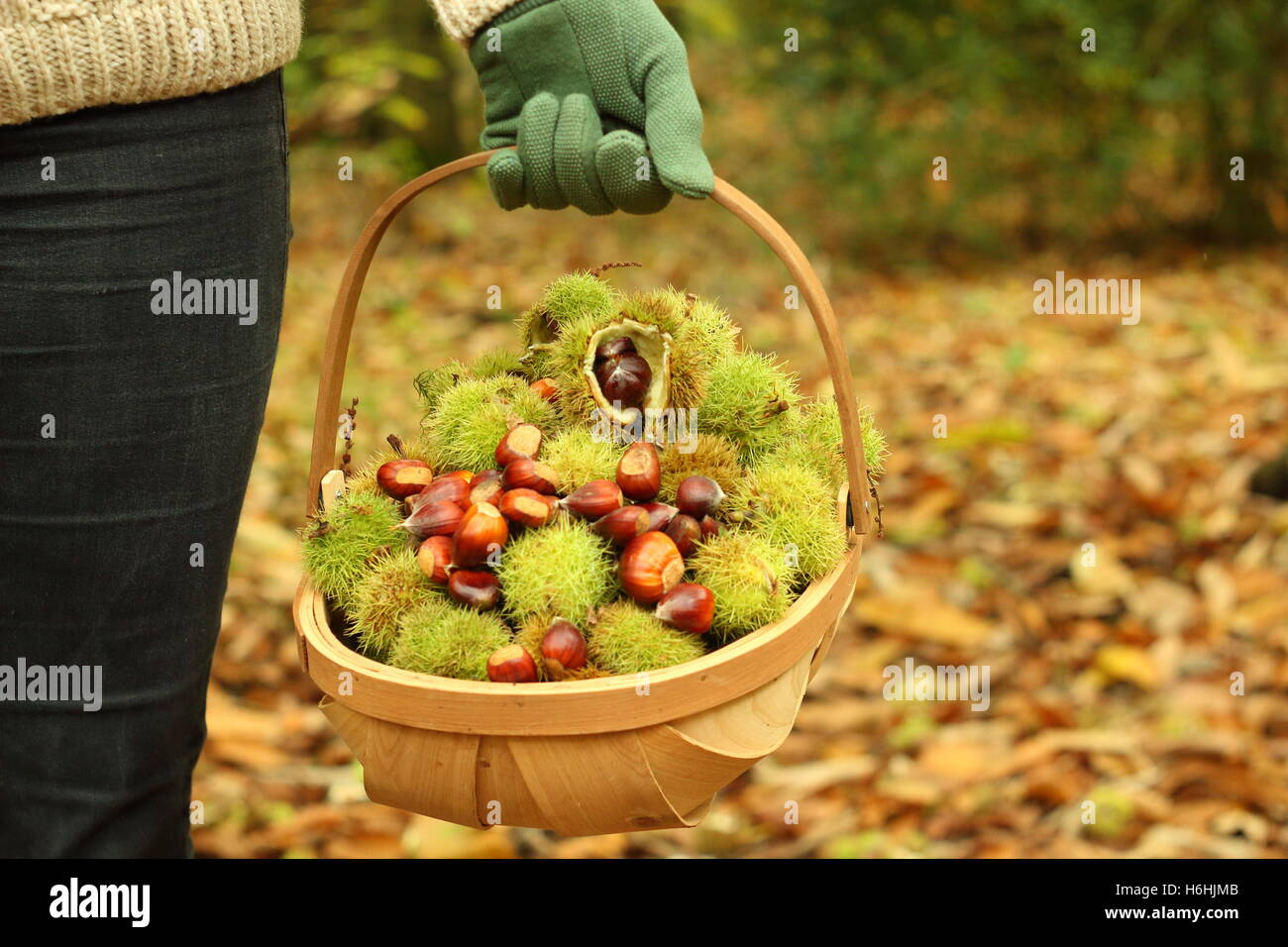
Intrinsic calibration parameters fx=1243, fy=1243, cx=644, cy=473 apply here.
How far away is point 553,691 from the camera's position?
3.81 ft

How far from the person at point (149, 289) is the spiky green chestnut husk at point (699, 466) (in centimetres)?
30

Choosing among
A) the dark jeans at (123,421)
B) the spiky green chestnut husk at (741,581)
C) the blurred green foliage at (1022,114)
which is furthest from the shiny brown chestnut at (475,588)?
the blurred green foliage at (1022,114)

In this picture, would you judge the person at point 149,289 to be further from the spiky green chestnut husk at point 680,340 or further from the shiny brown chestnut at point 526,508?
the shiny brown chestnut at point 526,508

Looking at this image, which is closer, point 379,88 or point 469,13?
point 469,13

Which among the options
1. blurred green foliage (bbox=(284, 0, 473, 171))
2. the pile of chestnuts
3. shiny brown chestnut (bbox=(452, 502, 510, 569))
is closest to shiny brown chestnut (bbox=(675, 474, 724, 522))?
the pile of chestnuts

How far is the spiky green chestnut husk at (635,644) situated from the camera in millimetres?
1274

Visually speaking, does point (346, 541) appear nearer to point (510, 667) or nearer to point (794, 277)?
point (510, 667)

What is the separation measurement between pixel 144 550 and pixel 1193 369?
3889mm

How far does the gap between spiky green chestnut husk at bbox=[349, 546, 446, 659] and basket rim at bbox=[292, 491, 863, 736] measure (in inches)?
→ 1.2

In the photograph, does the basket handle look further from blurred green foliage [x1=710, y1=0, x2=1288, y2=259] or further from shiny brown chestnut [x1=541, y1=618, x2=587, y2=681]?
blurred green foliage [x1=710, y1=0, x2=1288, y2=259]

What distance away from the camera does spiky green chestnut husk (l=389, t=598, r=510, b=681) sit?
1256 millimetres

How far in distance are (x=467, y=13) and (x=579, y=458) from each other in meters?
0.52

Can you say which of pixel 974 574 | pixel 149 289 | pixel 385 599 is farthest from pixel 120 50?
pixel 974 574
